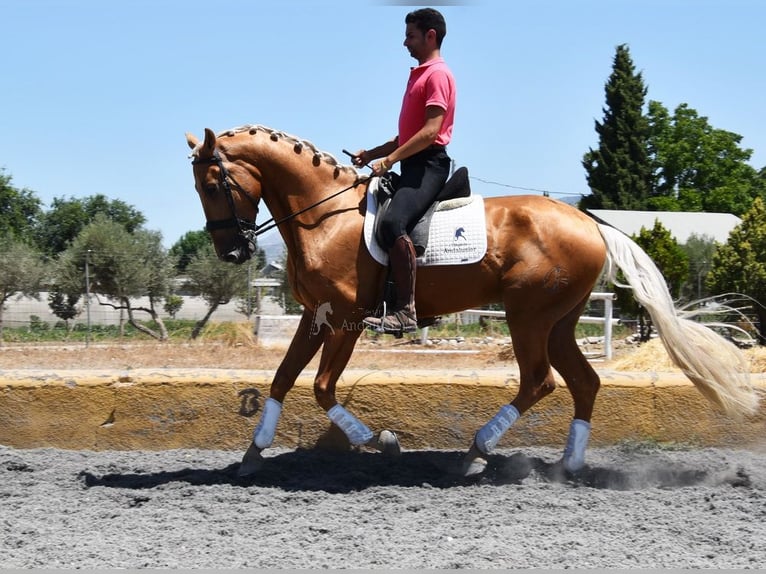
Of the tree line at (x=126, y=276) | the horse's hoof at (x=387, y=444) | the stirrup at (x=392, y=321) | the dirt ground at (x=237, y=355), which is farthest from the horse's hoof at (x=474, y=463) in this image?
the tree line at (x=126, y=276)

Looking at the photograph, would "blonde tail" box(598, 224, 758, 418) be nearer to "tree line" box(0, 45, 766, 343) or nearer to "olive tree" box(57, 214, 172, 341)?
"tree line" box(0, 45, 766, 343)

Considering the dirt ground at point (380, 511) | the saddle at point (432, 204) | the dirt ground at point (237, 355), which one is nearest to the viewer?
the dirt ground at point (380, 511)

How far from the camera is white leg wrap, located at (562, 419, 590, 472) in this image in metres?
5.71

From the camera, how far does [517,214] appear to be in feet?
19.0

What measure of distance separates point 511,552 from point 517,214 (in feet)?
8.59

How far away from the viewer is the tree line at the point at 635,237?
21.3m

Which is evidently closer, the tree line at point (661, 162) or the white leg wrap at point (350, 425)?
the white leg wrap at point (350, 425)

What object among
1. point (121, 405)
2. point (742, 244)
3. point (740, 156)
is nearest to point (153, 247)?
point (742, 244)

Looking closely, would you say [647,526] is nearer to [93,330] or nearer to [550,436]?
[550,436]

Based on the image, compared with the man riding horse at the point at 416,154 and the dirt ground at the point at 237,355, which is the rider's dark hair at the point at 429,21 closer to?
the man riding horse at the point at 416,154

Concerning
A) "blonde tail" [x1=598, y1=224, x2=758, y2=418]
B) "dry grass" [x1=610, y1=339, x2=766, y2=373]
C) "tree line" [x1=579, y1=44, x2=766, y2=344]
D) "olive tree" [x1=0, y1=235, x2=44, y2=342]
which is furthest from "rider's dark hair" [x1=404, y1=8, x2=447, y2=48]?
"tree line" [x1=579, y1=44, x2=766, y2=344]

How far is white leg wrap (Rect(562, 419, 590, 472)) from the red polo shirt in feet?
7.27

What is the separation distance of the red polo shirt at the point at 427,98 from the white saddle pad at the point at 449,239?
533 millimetres

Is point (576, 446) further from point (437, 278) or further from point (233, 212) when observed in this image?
point (233, 212)
